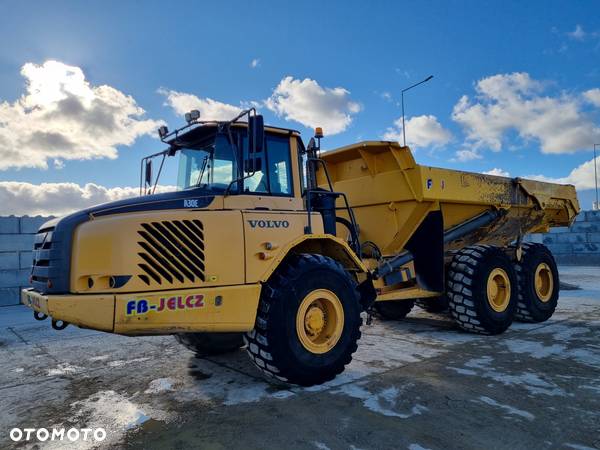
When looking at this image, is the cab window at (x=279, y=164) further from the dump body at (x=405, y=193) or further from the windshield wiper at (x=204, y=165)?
the dump body at (x=405, y=193)

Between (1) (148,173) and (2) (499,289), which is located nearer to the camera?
(1) (148,173)

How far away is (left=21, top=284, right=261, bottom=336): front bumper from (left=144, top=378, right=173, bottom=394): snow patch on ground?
847mm

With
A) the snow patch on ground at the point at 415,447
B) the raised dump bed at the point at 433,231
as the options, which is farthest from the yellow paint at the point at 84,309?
the raised dump bed at the point at 433,231

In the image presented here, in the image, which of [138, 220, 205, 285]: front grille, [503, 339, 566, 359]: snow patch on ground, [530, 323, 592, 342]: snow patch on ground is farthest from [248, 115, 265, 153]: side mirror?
[530, 323, 592, 342]: snow patch on ground

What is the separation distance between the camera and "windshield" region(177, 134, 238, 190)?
4.59 meters

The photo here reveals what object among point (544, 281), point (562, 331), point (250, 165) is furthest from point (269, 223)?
point (544, 281)

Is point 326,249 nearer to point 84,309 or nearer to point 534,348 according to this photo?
point 84,309

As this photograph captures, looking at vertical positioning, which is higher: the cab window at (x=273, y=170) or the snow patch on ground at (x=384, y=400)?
the cab window at (x=273, y=170)

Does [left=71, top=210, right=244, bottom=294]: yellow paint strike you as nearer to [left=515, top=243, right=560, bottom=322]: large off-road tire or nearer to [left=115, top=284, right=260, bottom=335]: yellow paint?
[left=115, top=284, right=260, bottom=335]: yellow paint

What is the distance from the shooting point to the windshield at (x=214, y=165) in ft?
15.1

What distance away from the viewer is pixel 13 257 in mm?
11039

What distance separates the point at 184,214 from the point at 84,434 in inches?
74.8

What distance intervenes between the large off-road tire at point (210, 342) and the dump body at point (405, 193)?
216cm

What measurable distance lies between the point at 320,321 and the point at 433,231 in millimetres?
3025
